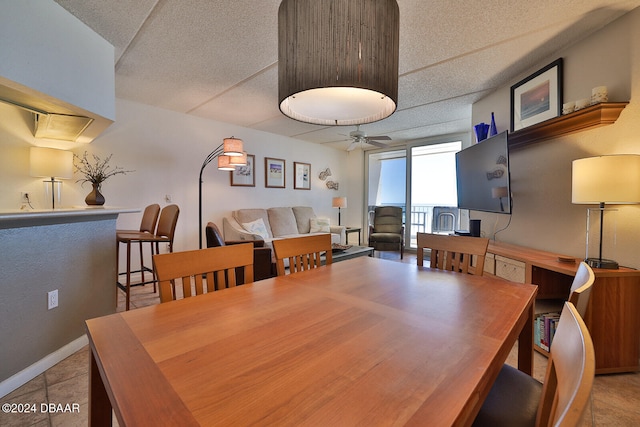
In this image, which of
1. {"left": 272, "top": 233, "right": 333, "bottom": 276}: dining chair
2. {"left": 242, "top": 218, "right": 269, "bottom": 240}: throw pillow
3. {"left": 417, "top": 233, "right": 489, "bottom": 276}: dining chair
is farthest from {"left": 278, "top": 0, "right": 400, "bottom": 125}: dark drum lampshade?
{"left": 242, "top": 218, "right": 269, "bottom": 240}: throw pillow

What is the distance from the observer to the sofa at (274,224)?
176 inches

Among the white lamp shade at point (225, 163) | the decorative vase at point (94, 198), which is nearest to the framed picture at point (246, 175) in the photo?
the white lamp shade at point (225, 163)

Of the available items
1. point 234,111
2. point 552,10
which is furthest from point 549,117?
point 234,111

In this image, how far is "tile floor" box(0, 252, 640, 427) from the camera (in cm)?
145

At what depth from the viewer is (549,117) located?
8.27 ft

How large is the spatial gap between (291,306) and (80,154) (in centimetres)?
368

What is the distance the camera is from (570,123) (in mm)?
2230

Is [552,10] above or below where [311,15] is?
above

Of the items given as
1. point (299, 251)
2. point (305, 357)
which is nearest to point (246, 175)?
point (299, 251)

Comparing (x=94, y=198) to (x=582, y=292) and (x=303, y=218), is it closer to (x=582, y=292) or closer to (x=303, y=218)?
(x=303, y=218)

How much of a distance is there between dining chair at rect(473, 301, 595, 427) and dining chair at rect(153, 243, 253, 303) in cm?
110

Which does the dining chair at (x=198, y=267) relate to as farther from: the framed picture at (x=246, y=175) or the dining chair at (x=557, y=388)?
the framed picture at (x=246, y=175)

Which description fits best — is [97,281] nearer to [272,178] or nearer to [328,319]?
[328,319]

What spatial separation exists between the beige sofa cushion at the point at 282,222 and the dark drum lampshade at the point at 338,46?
4.22 meters
